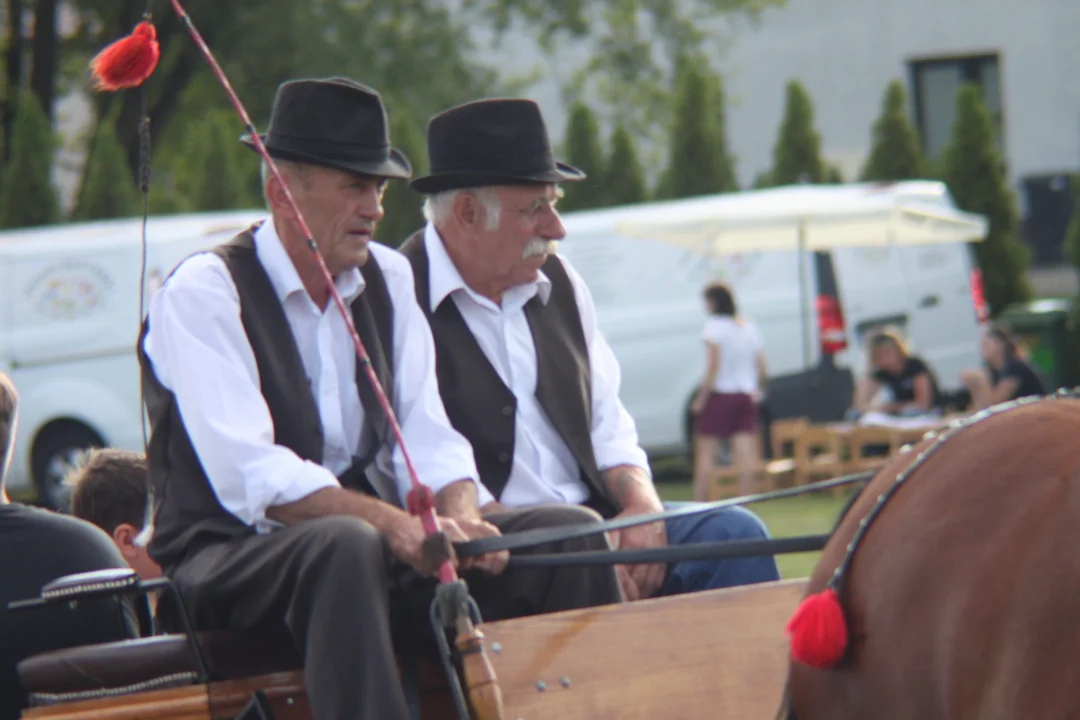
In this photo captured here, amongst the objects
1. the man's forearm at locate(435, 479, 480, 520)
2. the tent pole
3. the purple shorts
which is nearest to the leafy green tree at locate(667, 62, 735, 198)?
the tent pole

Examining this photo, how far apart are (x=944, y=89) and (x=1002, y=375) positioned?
1199 centimetres

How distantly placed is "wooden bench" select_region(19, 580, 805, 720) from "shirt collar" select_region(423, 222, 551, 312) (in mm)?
959

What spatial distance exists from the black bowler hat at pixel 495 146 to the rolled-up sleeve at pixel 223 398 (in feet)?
2.36

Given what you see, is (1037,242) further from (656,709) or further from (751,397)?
(656,709)

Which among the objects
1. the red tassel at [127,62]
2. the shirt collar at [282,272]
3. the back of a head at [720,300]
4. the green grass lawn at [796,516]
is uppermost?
the red tassel at [127,62]

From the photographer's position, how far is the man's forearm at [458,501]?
3.36 m

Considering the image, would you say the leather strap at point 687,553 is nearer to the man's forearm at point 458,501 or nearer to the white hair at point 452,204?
the man's forearm at point 458,501

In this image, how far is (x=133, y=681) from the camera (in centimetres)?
303

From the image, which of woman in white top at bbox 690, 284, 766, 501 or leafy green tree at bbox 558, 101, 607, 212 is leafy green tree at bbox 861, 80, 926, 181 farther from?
woman in white top at bbox 690, 284, 766, 501

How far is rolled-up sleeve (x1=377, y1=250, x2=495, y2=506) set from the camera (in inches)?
134

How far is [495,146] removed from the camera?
12.1ft

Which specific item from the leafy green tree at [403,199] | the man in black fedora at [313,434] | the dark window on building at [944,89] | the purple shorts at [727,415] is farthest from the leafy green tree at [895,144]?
the man in black fedora at [313,434]

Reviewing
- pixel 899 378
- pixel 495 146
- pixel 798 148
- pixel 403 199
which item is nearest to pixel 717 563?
pixel 495 146

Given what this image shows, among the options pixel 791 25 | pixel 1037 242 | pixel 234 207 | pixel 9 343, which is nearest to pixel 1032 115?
pixel 1037 242
